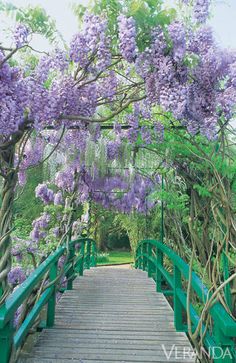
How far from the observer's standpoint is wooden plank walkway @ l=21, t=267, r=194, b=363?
2707mm

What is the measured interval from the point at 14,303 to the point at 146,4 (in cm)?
199

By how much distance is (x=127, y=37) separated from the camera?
251 cm

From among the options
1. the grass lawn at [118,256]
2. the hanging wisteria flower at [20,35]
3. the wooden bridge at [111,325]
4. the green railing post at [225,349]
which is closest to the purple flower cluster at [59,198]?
the wooden bridge at [111,325]

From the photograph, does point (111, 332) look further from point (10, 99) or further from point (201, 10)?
point (201, 10)

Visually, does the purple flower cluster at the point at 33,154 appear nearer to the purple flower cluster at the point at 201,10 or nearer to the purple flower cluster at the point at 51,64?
the purple flower cluster at the point at 51,64

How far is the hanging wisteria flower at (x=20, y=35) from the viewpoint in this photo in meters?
2.20

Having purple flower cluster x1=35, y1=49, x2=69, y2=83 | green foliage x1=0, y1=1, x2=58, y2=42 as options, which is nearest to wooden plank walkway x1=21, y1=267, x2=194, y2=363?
purple flower cluster x1=35, y1=49, x2=69, y2=83

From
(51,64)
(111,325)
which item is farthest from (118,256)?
(51,64)

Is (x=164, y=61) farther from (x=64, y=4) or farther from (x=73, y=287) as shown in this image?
(x=73, y=287)

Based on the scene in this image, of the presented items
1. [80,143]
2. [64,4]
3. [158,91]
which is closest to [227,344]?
[158,91]

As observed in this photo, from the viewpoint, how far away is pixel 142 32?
2.60 meters

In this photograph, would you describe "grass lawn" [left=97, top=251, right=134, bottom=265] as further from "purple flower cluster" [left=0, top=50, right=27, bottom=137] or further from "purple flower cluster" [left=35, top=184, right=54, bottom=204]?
"purple flower cluster" [left=0, top=50, right=27, bottom=137]

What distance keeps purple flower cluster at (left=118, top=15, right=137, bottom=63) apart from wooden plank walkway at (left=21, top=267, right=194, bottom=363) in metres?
2.05

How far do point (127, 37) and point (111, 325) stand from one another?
2.39 metres
